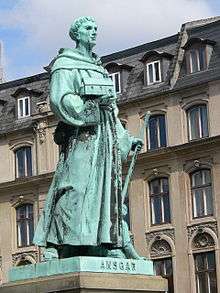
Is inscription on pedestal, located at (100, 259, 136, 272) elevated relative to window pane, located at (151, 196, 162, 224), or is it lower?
lower

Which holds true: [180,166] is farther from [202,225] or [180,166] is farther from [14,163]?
[14,163]

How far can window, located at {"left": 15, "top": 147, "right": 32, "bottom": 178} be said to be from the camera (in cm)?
4844

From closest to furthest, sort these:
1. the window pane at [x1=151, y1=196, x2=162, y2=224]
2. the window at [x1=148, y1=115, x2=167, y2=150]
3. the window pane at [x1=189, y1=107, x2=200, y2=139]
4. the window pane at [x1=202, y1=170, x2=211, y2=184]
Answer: the window pane at [x1=202, y1=170, x2=211, y2=184] < the window pane at [x1=189, y1=107, x2=200, y2=139] < the window pane at [x1=151, y1=196, x2=162, y2=224] < the window at [x1=148, y1=115, x2=167, y2=150]

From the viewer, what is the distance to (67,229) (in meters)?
9.89

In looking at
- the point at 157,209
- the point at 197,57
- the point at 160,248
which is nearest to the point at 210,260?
the point at 160,248

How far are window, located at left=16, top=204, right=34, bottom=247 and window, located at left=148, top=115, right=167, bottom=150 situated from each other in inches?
313

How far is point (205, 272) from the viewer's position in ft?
134

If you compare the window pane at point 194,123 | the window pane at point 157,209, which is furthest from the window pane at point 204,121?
the window pane at point 157,209

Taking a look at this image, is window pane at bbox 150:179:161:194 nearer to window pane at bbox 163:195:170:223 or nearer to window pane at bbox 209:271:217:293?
window pane at bbox 163:195:170:223

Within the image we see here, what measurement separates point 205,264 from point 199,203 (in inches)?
106

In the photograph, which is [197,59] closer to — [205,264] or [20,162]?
[205,264]

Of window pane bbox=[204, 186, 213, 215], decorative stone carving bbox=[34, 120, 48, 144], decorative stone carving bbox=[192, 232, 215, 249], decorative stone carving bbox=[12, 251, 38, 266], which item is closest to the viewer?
decorative stone carving bbox=[192, 232, 215, 249]

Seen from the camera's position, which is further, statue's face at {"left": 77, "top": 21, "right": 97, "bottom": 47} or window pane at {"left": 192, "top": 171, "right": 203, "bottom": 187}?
window pane at {"left": 192, "top": 171, "right": 203, "bottom": 187}

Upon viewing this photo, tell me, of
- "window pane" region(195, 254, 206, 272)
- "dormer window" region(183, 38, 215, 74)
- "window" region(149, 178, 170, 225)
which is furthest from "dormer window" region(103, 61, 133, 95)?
"window pane" region(195, 254, 206, 272)
